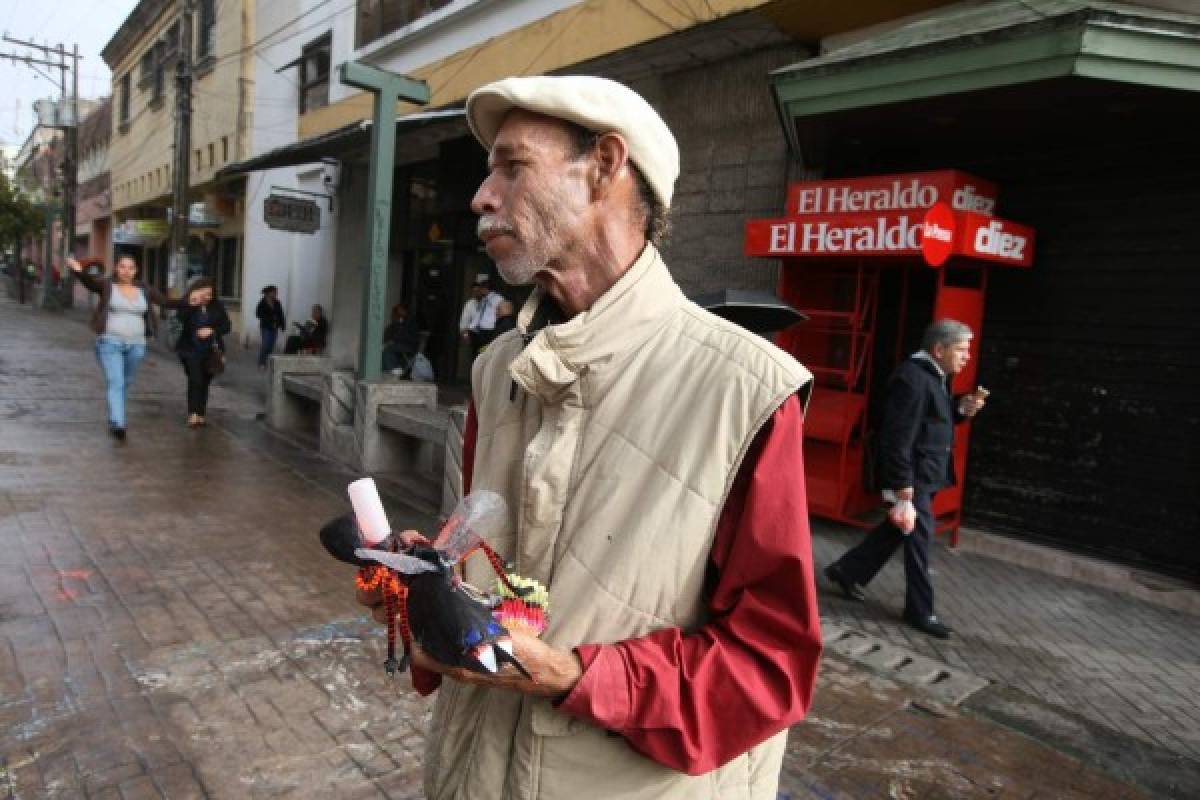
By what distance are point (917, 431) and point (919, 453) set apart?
0.54 feet

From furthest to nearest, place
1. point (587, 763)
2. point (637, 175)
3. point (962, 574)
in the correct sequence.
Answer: point (962, 574), point (637, 175), point (587, 763)

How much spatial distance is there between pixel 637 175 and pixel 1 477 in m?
7.64

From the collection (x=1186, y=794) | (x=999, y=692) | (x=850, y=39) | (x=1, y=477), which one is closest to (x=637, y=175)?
(x=1186, y=794)

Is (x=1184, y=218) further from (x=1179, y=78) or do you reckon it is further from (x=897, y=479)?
(x=897, y=479)

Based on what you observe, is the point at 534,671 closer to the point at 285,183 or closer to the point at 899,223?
the point at 899,223

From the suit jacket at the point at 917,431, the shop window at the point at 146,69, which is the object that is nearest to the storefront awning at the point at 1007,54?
the suit jacket at the point at 917,431

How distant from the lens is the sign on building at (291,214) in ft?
48.8

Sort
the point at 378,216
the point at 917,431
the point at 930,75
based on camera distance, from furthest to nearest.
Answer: the point at 378,216
the point at 930,75
the point at 917,431

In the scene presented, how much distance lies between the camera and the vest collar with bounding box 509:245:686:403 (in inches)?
51.0

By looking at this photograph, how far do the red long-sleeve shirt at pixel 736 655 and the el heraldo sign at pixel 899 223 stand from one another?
5.17 m

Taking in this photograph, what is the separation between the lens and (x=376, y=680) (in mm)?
3838

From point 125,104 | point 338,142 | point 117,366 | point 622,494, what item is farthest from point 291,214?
point 125,104

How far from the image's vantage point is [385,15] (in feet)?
45.7

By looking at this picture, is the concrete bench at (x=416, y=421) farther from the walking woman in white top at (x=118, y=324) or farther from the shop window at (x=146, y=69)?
the shop window at (x=146, y=69)
